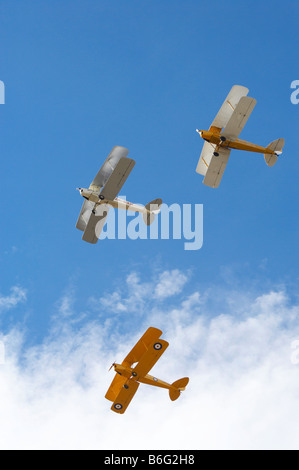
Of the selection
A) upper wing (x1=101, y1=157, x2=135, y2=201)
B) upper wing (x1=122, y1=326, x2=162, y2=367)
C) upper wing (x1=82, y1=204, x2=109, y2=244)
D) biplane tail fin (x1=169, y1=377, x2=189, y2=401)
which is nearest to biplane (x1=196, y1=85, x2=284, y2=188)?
upper wing (x1=101, y1=157, x2=135, y2=201)

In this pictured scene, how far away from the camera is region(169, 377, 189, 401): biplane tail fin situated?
2880 cm

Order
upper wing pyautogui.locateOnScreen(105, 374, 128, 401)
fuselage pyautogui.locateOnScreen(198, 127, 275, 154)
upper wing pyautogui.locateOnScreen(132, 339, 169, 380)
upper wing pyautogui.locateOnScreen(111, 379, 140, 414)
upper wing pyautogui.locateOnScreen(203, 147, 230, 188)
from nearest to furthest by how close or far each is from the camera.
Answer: upper wing pyautogui.locateOnScreen(132, 339, 169, 380)
upper wing pyautogui.locateOnScreen(111, 379, 140, 414)
upper wing pyautogui.locateOnScreen(105, 374, 128, 401)
fuselage pyautogui.locateOnScreen(198, 127, 275, 154)
upper wing pyautogui.locateOnScreen(203, 147, 230, 188)

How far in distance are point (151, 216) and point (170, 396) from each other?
11537mm

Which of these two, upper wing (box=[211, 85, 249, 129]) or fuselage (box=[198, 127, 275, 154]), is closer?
upper wing (box=[211, 85, 249, 129])

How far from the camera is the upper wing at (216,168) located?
97.7 feet

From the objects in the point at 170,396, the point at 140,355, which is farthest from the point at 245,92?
the point at 170,396

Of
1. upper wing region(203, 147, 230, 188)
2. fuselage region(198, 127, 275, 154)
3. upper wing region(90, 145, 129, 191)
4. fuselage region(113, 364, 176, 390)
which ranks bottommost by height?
fuselage region(113, 364, 176, 390)

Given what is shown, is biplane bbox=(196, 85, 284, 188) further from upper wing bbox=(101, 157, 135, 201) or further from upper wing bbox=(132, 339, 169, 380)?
upper wing bbox=(132, 339, 169, 380)

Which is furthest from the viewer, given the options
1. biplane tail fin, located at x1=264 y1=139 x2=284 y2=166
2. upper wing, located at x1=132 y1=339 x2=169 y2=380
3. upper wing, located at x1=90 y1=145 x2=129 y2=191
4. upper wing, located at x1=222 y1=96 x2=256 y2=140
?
biplane tail fin, located at x1=264 y1=139 x2=284 y2=166

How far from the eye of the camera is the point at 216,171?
99.1ft

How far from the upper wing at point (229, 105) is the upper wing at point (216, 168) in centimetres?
169

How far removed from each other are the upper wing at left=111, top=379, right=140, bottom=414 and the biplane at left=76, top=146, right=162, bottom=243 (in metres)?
9.25

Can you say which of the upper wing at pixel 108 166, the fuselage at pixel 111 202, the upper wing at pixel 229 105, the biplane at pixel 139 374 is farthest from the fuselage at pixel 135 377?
the upper wing at pixel 229 105

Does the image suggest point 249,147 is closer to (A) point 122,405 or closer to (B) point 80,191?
(B) point 80,191
